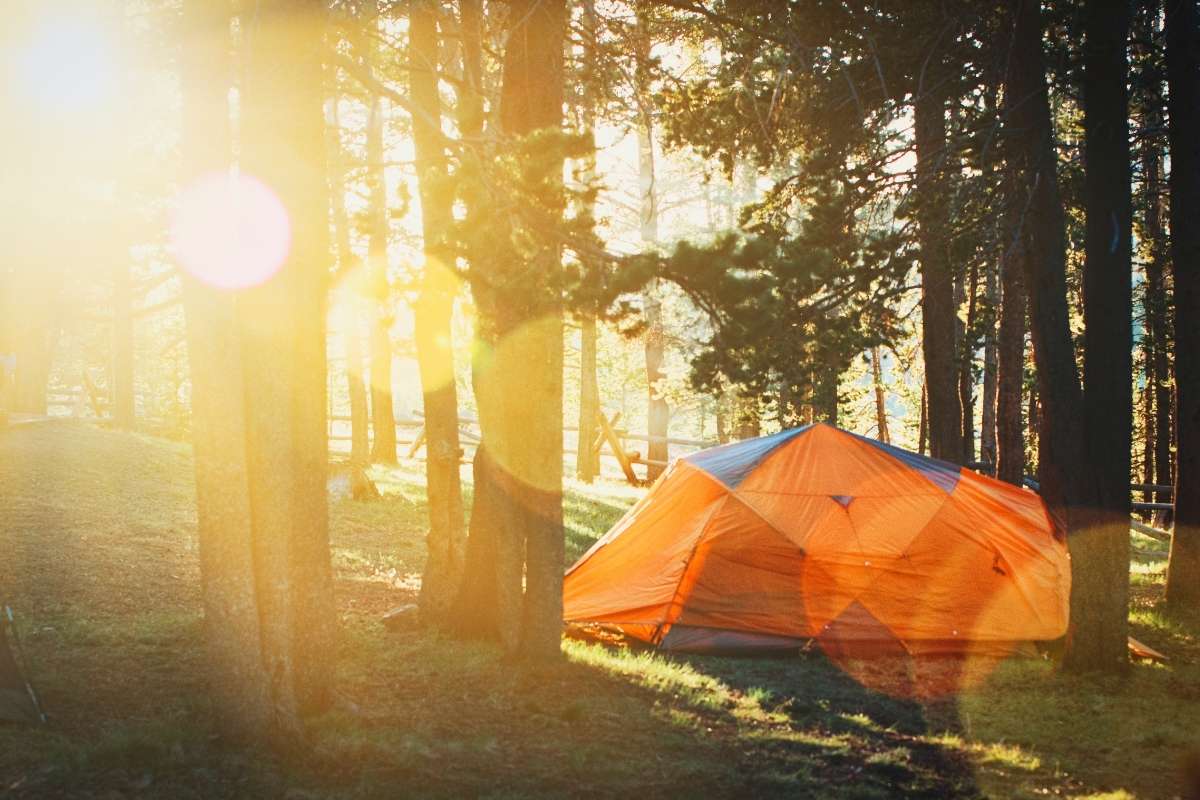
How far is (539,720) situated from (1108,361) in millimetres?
5486

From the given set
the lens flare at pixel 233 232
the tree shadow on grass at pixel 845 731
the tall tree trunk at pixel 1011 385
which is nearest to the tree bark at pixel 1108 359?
the tree shadow on grass at pixel 845 731

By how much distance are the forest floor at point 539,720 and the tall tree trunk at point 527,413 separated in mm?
489

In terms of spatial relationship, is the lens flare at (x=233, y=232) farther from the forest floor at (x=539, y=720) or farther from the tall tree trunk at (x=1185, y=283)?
the tall tree trunk at (x=1185, y=283)

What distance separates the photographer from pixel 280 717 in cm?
579

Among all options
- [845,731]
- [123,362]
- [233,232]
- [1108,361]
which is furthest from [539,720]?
[123,362]

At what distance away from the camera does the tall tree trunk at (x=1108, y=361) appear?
833 centimetres

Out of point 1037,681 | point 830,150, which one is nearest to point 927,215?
point 830,150

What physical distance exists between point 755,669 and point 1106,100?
5.61m

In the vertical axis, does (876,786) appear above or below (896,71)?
below

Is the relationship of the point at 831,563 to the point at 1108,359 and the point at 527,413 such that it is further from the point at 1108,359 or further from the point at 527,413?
the point at 527,413

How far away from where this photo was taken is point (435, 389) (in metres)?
9.31

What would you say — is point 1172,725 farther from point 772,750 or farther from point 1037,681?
point 772,750

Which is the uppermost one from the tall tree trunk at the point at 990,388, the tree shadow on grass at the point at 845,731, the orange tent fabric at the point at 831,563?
the tall tree trunk at the point at 990,388

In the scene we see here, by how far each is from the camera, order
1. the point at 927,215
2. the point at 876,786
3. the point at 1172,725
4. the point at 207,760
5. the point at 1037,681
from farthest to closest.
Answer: the point at 927,215, the point at 1037,681, the point at 1172,725, the point at 876,786, the point at 207,760
